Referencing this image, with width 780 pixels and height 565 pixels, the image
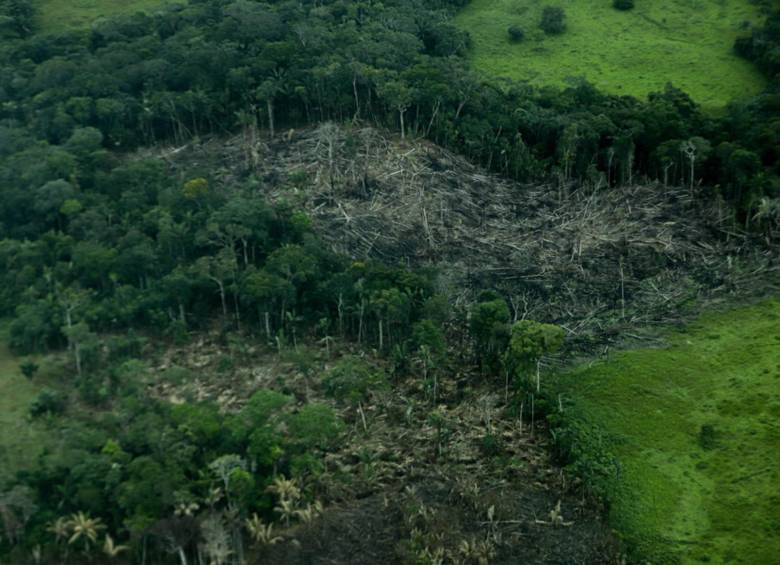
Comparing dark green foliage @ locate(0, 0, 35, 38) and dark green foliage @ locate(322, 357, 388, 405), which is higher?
dark green foliage @ locate(0, 0, 35, 38)

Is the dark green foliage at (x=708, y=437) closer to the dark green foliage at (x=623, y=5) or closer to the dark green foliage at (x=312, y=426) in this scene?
the dark green foliage at (x=312, y=426)

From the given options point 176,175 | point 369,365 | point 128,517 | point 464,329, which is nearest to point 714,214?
point 464,329

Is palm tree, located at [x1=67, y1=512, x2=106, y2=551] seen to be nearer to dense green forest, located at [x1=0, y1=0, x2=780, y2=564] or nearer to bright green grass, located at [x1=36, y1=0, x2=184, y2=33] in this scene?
dense green forest, located at [x1=0, y1=0, x2=780, y2=564]

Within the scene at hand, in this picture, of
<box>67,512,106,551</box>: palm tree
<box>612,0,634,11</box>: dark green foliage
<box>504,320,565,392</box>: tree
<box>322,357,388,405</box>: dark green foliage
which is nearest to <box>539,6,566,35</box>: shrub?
<box>612,0,634,11</box>: dark green foliage

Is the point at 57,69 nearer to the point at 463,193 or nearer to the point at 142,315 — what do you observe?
the point at 142,315

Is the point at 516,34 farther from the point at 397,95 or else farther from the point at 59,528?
the point at 59,528

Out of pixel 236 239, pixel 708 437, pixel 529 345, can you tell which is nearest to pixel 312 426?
pixel 529 345
